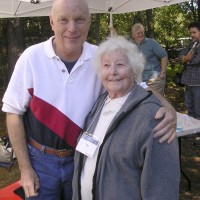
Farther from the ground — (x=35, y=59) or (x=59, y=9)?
(x=59, y=9)

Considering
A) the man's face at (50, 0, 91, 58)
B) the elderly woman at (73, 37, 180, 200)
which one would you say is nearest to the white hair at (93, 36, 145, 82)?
the elderly woman at (73, 37, 180, 200)

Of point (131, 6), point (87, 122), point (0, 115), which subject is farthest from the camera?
point (0, 115)

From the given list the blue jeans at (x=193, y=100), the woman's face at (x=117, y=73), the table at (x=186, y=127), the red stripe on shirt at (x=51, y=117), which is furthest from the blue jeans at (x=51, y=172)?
the blue jeans at (x=193, y=100)

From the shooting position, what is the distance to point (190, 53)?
570 centimetres

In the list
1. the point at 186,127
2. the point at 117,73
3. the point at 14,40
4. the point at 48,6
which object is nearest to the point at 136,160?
the point at 117,73

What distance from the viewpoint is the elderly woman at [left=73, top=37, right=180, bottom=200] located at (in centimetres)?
155

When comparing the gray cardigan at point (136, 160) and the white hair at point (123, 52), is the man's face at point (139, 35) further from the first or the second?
the gray cardigan at point (136, 160)

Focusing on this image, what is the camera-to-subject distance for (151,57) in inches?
239

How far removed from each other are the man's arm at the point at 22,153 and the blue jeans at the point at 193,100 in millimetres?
4470

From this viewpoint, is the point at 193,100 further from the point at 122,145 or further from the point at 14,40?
the point at 122,145

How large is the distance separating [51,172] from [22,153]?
192 millimetres

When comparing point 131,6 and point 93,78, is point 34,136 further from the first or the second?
point 131,6

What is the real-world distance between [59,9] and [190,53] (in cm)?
433

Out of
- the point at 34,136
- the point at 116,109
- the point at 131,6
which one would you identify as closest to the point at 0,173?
the point at 34,136
